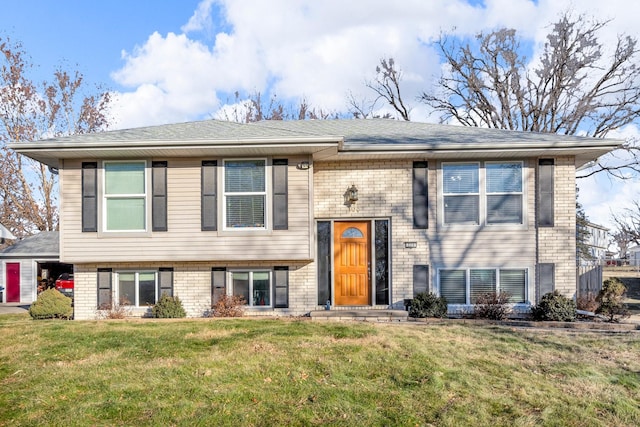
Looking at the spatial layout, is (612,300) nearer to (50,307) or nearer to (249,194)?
(249,194)

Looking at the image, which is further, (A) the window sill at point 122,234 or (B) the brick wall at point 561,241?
(B) the brick wall at point 561,241

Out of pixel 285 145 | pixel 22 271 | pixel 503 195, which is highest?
pixel 285 145

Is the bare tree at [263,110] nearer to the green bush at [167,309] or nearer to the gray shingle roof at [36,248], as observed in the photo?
the gray shingle roof at [36,248]

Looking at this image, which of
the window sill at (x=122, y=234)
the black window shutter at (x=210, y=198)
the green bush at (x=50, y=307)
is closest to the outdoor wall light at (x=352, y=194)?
the black window shutter at (x=210, y=198)

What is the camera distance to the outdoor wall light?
33.8ft

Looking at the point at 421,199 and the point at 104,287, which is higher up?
the point at 421,199

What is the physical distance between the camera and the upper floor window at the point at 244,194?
32.4ft

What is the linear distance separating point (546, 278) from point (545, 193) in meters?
1.90

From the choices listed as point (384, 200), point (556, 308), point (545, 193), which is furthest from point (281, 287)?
point (545, 193)

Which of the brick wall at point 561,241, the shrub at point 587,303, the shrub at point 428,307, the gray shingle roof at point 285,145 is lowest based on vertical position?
the shrub at point 587,303

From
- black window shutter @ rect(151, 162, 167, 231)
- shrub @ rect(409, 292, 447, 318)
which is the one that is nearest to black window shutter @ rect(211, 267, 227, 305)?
black window shutter @ rect(151, 162, 167, 231)

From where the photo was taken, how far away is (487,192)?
1032 cm

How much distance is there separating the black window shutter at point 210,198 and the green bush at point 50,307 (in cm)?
364

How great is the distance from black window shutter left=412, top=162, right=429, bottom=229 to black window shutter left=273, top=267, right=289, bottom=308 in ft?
10.3
